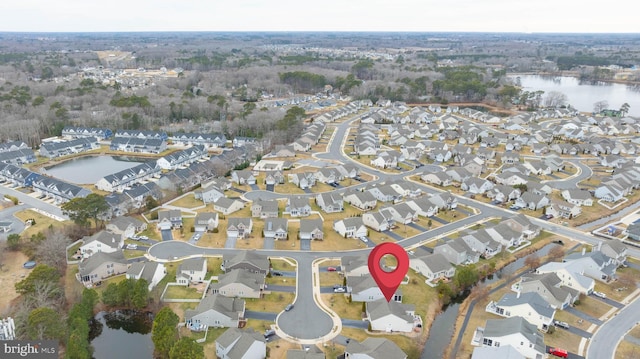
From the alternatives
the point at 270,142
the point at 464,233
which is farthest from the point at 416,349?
the point at 270,142

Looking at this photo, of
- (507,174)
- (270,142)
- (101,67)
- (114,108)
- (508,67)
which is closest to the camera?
(507,174)

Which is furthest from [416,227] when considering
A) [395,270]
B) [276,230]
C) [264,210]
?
[395,270]

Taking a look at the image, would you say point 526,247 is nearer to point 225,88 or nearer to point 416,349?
point 416,349

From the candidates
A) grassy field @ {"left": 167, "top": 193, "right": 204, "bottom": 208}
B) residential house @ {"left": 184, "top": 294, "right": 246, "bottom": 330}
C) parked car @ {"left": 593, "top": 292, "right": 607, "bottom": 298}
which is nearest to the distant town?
residential house @ {"left": 184, "top": 294, "right": 246, "bottom": 330}

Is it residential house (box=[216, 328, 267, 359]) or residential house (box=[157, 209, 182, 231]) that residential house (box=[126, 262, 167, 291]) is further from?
residential house (box=[216, 328, 267, 359])

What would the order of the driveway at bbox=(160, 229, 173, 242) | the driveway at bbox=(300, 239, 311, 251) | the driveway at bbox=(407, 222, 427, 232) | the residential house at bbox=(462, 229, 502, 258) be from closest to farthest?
the residential house at bbox=(462, 229, 502, 258)
the driveway at bbox=(300, 239, 311, 251)
the driveway at bbox=(160, 229, 173, 242)
the driveway at bbox=(407, 222, 427, 232)

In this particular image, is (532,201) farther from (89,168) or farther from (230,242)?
(89,168)
